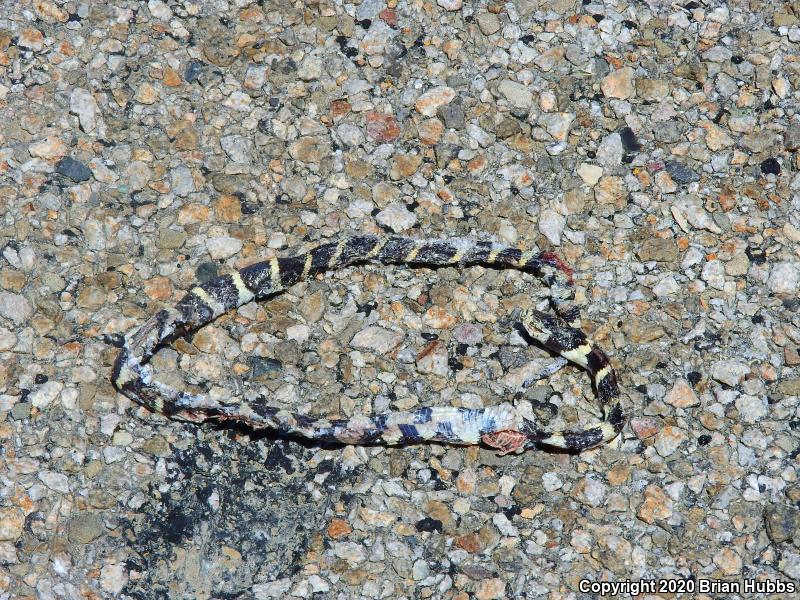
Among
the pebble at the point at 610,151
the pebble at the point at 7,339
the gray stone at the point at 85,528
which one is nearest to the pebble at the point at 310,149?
the pebble at the point at 610,151

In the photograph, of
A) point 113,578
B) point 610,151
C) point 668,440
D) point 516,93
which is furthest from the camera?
point 516,93

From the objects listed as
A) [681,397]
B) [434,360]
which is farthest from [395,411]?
[681,397]

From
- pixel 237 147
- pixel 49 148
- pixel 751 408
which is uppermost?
pixel 237 147

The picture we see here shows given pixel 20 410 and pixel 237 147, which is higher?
pixel 237 147

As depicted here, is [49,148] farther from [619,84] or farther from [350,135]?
[619,84]

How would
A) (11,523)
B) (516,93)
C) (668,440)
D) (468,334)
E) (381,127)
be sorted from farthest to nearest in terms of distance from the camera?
(516,93) → (381,127) → (468,334) → (668,440) → (11,523)

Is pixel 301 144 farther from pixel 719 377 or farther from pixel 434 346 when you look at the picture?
pixel 719 377
